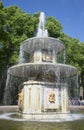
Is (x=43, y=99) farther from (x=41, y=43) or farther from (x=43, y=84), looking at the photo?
(x=41, y=43)

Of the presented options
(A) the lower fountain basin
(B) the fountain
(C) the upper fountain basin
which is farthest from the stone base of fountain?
(C) the upper fountain basin

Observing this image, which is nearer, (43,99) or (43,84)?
(43,99)

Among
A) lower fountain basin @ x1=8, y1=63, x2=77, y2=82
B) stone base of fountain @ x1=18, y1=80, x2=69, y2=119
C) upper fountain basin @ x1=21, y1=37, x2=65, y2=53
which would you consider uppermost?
upper fountain basin @ x1=21, y1=37, x2=65, y2=53

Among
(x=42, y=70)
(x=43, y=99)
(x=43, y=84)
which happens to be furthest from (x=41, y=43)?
(x=43, y=99)

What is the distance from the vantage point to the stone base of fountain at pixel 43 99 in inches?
512

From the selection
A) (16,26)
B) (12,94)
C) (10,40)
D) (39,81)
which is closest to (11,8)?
(16,26)

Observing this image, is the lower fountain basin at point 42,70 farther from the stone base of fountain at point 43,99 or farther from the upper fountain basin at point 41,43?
the upper fountain basin at point 41,43

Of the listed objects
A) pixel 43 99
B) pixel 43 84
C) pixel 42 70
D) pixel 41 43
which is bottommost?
pixel 43 99

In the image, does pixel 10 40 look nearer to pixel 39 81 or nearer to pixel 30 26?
pixel 30 26

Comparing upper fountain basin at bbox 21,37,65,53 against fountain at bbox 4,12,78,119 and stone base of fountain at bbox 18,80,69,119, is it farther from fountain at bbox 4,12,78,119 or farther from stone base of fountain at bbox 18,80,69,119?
stone base of fountain at bbox 18,80,69,119

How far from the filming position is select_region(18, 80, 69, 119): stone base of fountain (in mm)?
13000

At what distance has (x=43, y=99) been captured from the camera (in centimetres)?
1327

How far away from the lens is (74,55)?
126 feet

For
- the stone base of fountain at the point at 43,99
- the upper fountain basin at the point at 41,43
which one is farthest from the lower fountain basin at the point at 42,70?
the upper fountain basin at the point at 41,43
